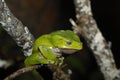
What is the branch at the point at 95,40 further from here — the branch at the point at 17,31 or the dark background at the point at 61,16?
the dark background at the point at 61,16

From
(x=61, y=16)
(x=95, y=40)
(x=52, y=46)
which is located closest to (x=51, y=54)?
(x=52, y=46)

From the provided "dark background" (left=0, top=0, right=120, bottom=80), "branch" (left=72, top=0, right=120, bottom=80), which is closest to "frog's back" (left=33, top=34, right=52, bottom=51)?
"branch" (left=72, top=0, right=120, bottom=80)

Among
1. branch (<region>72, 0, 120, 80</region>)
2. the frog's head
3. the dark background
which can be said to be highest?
the frog's head

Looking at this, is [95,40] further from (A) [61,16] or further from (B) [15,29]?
(A) [61,16]

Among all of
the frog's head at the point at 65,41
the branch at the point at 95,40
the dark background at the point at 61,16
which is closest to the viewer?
the frog's head at the point at 65,41

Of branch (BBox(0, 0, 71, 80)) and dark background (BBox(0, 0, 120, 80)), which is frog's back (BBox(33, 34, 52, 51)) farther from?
dark background (BBox(0, 0, 120, 80))

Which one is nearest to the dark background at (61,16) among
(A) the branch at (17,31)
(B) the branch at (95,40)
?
(B) the branch at (95,40)
